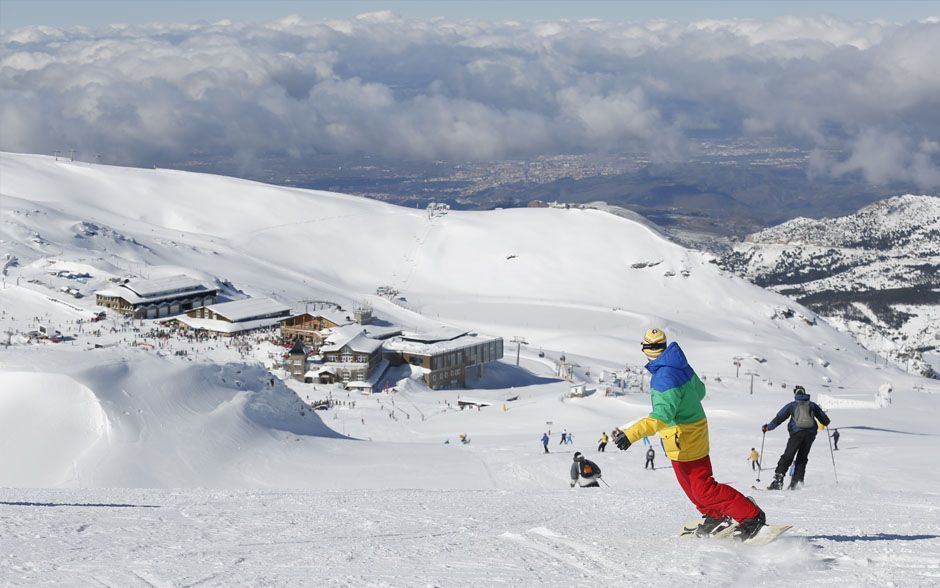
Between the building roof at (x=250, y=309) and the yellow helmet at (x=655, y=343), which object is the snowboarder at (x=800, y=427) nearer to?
the yellow helmet at (x=655, y=343)

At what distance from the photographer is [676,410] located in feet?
27.0

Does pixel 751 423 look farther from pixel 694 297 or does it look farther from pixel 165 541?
pixel 694 297


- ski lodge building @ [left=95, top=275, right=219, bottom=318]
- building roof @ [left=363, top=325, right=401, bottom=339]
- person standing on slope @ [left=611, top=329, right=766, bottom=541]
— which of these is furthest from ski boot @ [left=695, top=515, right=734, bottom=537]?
ski lodge building @ [left=95, top=275, right=219, bottom=318]

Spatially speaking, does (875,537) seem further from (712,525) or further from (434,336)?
(434,336)

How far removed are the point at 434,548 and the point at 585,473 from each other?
795 centimetres

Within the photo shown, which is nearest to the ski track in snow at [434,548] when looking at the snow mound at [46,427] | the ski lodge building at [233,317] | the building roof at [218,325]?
the snow mound at [46,427]

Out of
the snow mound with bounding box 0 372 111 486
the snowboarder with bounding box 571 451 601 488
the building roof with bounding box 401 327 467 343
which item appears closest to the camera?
the snowboarder with bounding box 571 451 601 488

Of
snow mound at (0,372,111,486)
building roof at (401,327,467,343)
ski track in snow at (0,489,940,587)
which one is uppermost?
ski track in snow at (0,489,940,587)

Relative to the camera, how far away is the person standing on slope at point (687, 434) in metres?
8.16

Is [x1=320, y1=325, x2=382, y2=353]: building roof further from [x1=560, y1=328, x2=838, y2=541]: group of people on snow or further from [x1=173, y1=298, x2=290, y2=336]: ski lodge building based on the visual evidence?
[x1=560, y1=328, x2=838, y2=541]: group of people on snow

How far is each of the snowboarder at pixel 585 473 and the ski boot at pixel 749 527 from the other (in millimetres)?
7730

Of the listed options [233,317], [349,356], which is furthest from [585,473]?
[233,317]

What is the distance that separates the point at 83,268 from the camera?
74500 millimetres

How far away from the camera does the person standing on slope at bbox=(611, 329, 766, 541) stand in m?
8.16
